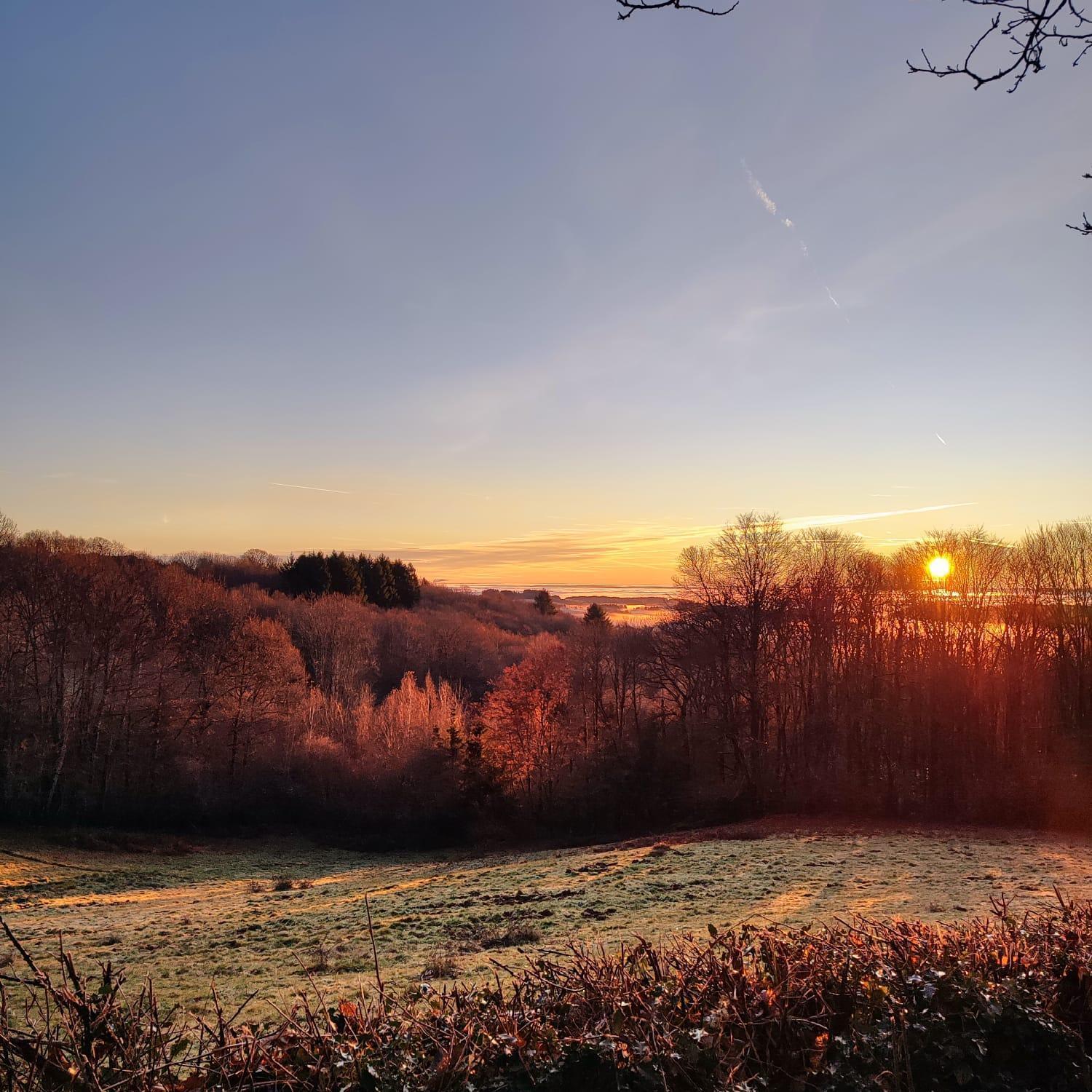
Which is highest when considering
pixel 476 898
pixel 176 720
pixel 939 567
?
pixel 939 567

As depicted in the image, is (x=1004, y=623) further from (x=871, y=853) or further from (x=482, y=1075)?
(x=482, y=1075)

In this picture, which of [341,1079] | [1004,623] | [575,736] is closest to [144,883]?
[575,736]

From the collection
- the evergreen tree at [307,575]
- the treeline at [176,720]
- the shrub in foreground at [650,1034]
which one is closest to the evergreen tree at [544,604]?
the evergreen tree at [307,575]

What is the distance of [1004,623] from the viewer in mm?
41031

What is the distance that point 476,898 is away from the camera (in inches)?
853

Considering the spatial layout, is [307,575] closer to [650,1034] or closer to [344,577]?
[344,577]

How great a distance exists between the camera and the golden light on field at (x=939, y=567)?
42156 mm

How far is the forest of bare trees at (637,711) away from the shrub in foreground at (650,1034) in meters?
32.6

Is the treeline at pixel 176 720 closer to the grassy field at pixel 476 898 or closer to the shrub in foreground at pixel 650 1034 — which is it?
the grassy field at pixel 476 898

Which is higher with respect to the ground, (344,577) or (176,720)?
(344,577)

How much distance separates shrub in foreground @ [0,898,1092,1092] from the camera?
3.62 metres

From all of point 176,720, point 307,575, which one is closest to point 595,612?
point 307,575

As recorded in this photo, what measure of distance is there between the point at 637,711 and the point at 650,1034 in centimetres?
4887

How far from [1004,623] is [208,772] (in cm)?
5095
